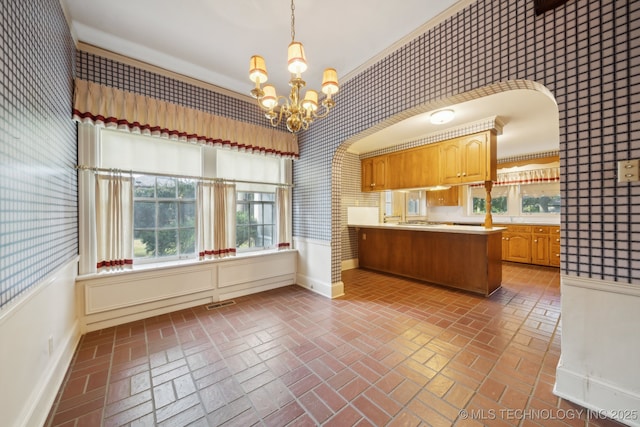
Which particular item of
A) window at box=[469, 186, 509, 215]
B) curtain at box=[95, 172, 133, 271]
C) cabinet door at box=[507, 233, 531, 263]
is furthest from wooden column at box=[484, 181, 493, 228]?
curtain at box=[95, 172, 133, 271]

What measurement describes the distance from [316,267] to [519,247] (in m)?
4.93

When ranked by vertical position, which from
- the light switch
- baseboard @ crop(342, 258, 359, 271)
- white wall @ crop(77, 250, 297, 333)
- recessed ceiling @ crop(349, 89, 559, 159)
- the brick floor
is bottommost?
the brick floor

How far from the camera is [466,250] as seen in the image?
3.71 m

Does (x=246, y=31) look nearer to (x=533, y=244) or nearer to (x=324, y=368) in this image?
(x=324, y=368)

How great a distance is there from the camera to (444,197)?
23.0 feet

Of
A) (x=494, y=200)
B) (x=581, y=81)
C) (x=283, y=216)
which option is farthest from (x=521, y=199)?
(x=283, y=216)

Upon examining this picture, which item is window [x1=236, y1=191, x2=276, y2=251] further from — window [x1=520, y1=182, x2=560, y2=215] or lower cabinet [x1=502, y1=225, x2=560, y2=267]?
window [x1=520, y1=182, x2=560, y2=215]

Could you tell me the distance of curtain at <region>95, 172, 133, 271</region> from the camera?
2.51 m

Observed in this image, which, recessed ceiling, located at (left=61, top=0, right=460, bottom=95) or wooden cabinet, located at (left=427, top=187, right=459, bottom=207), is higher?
recessed ceiling, located at (left=61, top=0, right=460, bottom=95)

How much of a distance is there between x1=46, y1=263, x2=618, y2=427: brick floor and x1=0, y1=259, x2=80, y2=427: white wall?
0.47 feet

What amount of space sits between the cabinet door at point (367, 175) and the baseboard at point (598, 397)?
409 cm

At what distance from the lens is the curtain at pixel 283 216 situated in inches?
151

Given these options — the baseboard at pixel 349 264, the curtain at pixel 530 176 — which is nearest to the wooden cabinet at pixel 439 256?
the baseboard at pixel 349 264

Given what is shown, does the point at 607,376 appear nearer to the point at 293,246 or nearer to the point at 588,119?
the point at 588,119
